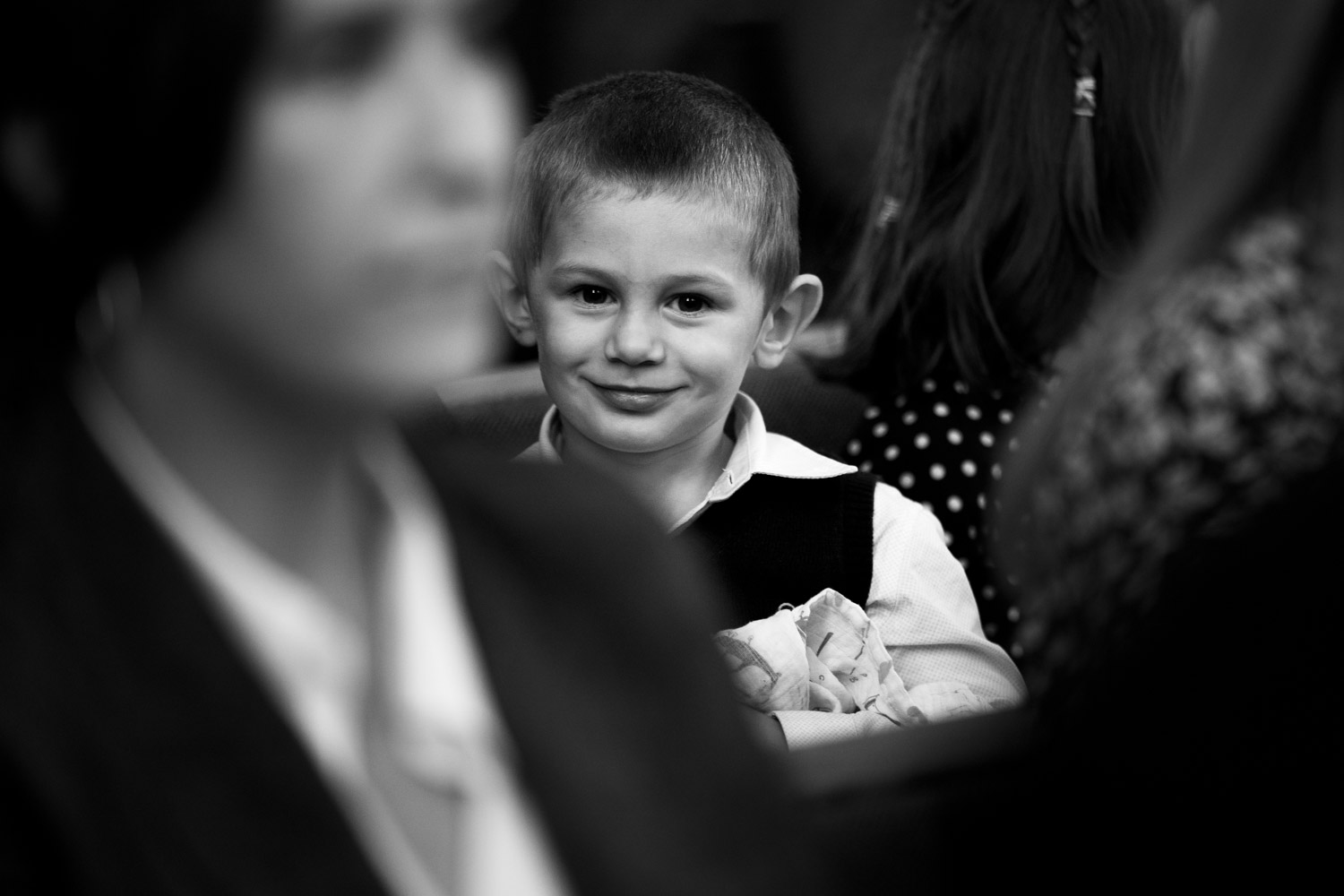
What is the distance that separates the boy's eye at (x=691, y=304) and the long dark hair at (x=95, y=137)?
1004 millimetres

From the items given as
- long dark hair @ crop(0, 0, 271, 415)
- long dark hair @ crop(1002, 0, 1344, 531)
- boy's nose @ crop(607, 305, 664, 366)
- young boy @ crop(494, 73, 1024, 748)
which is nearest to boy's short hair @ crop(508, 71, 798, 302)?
young boy @ crop(494, 73, 1024, 748)

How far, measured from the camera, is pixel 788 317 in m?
1.75

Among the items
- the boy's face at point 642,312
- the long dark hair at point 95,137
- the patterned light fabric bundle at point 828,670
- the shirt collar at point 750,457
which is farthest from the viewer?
the shirt collar at point 750,457

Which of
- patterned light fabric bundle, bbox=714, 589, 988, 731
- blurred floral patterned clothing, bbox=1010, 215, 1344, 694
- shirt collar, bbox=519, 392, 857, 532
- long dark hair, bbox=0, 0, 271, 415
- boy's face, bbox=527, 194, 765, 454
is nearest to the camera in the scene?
long dark hair, bbox=0, 0, 271, 415

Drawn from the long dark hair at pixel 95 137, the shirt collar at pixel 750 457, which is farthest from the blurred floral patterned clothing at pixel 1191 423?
the shirt collar at pixel 750 457

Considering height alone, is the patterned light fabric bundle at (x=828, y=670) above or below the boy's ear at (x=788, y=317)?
below

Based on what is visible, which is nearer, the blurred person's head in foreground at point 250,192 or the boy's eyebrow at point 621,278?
the blurred person's head in foreground at point 250,192

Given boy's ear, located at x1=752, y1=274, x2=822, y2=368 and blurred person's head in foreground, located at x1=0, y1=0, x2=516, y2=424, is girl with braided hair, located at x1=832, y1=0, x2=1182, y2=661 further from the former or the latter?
blurred person's head in foreground, located at x1=0, y1=0, x2=516, y2=424

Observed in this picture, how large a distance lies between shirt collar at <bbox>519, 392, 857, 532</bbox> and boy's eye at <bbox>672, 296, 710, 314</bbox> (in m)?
0.19

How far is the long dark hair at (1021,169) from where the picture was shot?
1764 millimetres

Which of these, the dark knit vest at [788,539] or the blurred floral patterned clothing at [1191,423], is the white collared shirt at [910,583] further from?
the blurred floral patterned clothing at [1191,423]

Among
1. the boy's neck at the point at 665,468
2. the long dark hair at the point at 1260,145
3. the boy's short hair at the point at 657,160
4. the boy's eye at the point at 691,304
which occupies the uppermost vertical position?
the long dark hair at the point at 1260,145

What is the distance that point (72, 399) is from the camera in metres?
0.61

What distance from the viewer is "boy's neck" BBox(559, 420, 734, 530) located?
1.68m
